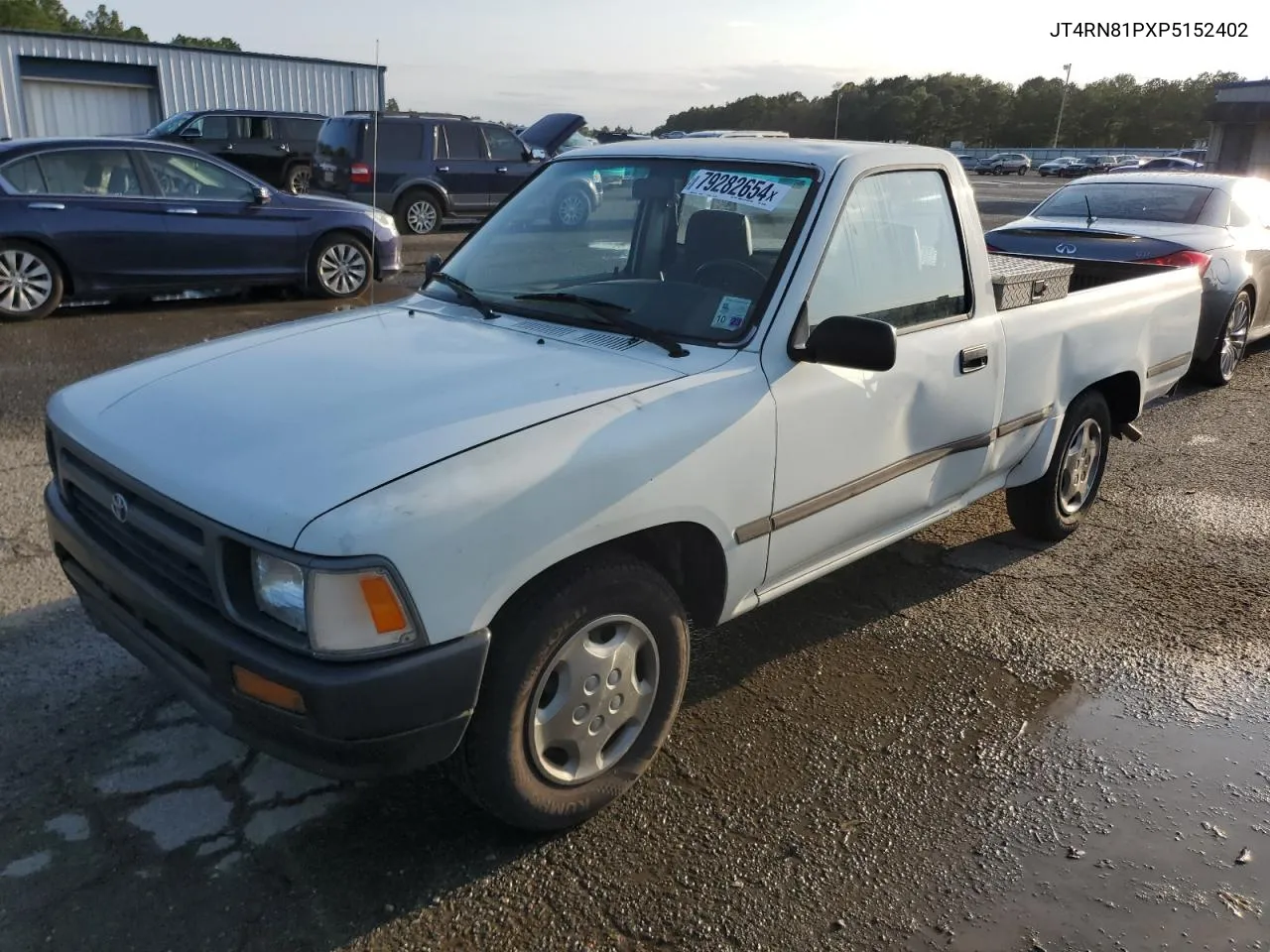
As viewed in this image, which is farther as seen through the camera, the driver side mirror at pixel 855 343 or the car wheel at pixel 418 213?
the car wheel at pixel 418 213

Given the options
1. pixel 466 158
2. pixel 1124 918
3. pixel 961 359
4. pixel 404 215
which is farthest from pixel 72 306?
pixel 1124 918

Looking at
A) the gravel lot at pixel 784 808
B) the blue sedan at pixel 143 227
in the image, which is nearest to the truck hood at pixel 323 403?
the gravel lot at pixel 784 808

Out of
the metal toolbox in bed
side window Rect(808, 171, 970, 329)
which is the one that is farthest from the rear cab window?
side window Rect(808, 171, 970, 329)

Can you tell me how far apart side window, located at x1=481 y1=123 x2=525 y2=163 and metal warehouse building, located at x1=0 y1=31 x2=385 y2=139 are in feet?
50.5

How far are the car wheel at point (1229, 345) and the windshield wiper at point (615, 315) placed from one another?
670 cm

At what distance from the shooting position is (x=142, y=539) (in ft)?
8.64

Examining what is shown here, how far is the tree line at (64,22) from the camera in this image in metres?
71.1

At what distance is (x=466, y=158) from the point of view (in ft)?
54.0

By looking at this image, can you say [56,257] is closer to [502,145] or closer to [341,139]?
[341,139]

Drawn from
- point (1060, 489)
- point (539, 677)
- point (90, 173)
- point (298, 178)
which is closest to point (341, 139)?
point (298, 178)

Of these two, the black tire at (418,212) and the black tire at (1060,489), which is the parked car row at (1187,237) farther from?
the black tire at (418,212)

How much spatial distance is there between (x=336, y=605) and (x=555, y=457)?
24.5 inches

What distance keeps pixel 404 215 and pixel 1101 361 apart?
43.5 feet

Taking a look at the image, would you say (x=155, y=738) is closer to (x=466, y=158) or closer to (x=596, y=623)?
(x=596, y=623)
